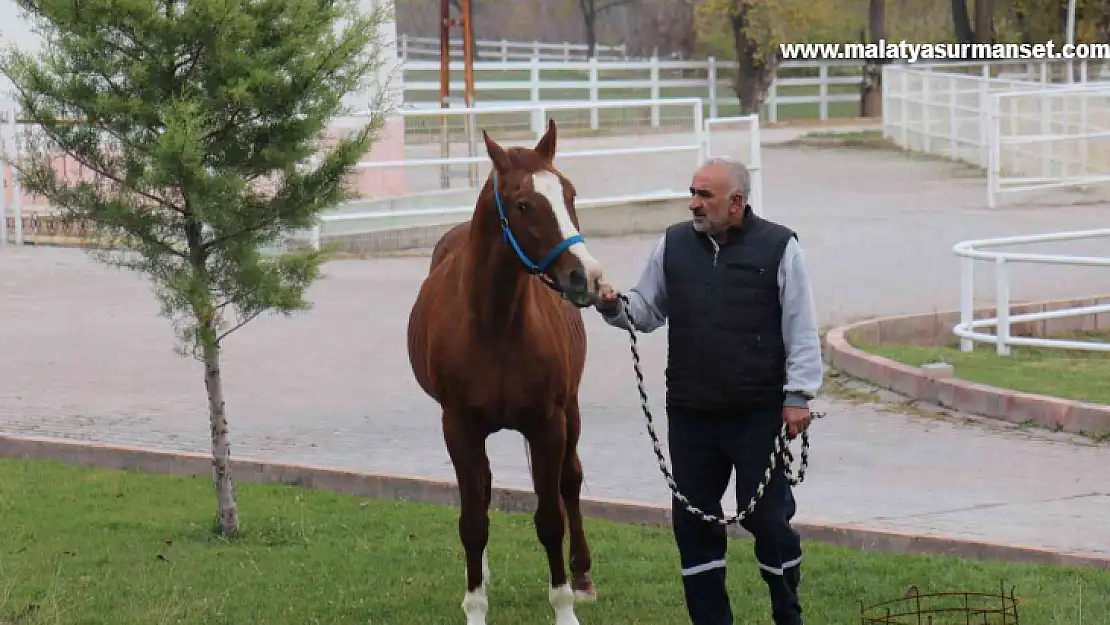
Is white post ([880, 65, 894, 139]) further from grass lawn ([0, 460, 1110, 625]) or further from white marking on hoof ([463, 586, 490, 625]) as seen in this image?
white marking on hoof ([463, 586, 490, 625])

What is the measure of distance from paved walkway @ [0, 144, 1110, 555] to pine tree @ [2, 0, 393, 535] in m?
2.31

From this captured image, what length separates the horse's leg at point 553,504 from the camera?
22.3 ft

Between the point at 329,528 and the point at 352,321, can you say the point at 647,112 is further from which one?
the point at 329,528

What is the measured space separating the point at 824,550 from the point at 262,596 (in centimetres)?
262

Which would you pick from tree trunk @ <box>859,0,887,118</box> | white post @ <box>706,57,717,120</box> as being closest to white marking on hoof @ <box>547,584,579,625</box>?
tree trunk @ <box>859,0,887,118</box>

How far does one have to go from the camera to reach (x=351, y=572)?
775 cm

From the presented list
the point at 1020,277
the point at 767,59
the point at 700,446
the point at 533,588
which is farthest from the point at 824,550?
the point at 767,59

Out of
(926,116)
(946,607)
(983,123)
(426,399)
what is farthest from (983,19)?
(946,607)

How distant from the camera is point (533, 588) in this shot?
24.6 ft

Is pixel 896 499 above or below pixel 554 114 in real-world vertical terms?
below

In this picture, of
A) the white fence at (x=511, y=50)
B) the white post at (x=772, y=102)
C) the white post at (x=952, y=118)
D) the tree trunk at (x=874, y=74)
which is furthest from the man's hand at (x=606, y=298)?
the white fence at (x=511, y=50)

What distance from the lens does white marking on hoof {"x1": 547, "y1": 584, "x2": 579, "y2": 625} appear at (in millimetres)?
6879

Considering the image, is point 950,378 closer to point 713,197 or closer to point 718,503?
point 718,503

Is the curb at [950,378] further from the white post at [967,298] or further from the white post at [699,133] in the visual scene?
the white post at [699,133]
